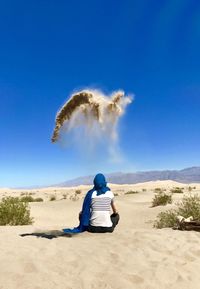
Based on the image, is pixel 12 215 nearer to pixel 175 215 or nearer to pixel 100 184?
pixel 175 215

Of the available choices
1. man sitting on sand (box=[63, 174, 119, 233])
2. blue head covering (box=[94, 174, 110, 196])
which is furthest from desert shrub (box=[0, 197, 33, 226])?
blue head covering (box=[94, 174, 110, 196])

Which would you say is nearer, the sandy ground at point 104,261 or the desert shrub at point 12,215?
the sandy ground at point 104,261

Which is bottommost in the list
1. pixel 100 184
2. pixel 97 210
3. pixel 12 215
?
pixel 97 210

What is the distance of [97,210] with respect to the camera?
960cm

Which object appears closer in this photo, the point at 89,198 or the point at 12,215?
the point at 89,198

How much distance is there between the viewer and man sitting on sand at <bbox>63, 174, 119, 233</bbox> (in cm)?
963

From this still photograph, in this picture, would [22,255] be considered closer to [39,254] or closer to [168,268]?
[39,254]

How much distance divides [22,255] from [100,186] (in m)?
2.74

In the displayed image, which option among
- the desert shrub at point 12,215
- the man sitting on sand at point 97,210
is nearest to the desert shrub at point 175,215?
the man sitting on sand at point 97,210

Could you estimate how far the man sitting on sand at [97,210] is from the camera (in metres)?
9.63

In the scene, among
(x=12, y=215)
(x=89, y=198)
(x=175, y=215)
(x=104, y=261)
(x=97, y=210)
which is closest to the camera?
(x=104, y=261)

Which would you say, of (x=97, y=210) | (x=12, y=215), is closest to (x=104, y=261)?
(x=97, y=210)

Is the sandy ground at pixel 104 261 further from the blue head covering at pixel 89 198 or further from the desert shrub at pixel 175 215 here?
the desert shrub at pixel 175 215

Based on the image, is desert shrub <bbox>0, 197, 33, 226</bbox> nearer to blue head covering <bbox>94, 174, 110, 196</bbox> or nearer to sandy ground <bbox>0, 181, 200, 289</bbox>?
sandy ground <bbox>0, 181, 200, 289</bbox>
